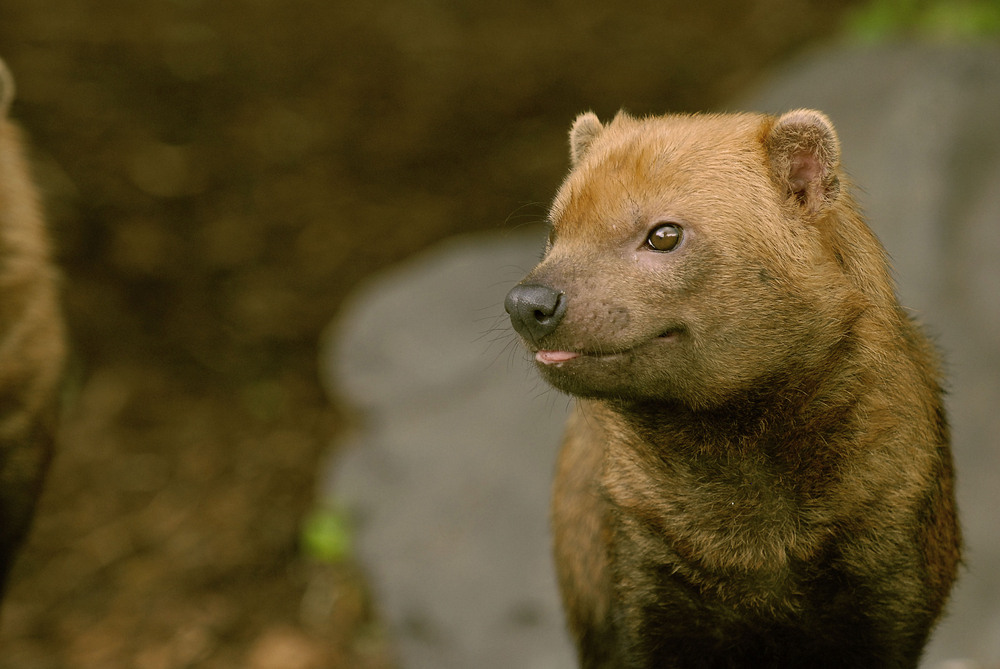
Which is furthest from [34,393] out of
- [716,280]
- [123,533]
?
[716,280]

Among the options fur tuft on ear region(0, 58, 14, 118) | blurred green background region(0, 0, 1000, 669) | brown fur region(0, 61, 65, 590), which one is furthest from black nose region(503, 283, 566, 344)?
blurred green background region(0, 0, 1000, 669)

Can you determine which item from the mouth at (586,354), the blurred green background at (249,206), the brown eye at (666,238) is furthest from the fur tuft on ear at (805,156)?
the blurred green background at (249,206)

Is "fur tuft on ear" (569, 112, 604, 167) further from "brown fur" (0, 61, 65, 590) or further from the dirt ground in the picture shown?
the dirt ground

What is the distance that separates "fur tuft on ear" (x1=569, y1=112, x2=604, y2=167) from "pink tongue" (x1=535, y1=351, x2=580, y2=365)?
0.76 meters

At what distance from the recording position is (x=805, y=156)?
9.58 feet

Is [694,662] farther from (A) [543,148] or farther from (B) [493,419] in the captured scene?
(A) [543,148]

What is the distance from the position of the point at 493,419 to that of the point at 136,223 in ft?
A: 13.1

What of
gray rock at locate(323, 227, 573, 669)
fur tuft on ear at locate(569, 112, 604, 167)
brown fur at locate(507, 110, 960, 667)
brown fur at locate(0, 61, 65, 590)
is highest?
fur tuft on ear at locate(569, 112, 604, 167)

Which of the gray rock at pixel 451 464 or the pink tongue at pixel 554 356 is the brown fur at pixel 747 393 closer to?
the pink tongue at pixel 554 356

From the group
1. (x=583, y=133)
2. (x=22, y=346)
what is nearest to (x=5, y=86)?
(x=22, y=346)

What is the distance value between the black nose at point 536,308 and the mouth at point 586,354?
0.21 ft

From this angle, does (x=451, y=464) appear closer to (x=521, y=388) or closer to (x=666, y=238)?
(x=521, y=388)

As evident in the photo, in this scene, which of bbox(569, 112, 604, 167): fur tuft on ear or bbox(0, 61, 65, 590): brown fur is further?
bbox(0, 61, 65, 590): brown fur

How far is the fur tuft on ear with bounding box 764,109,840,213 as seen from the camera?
9.39ft
